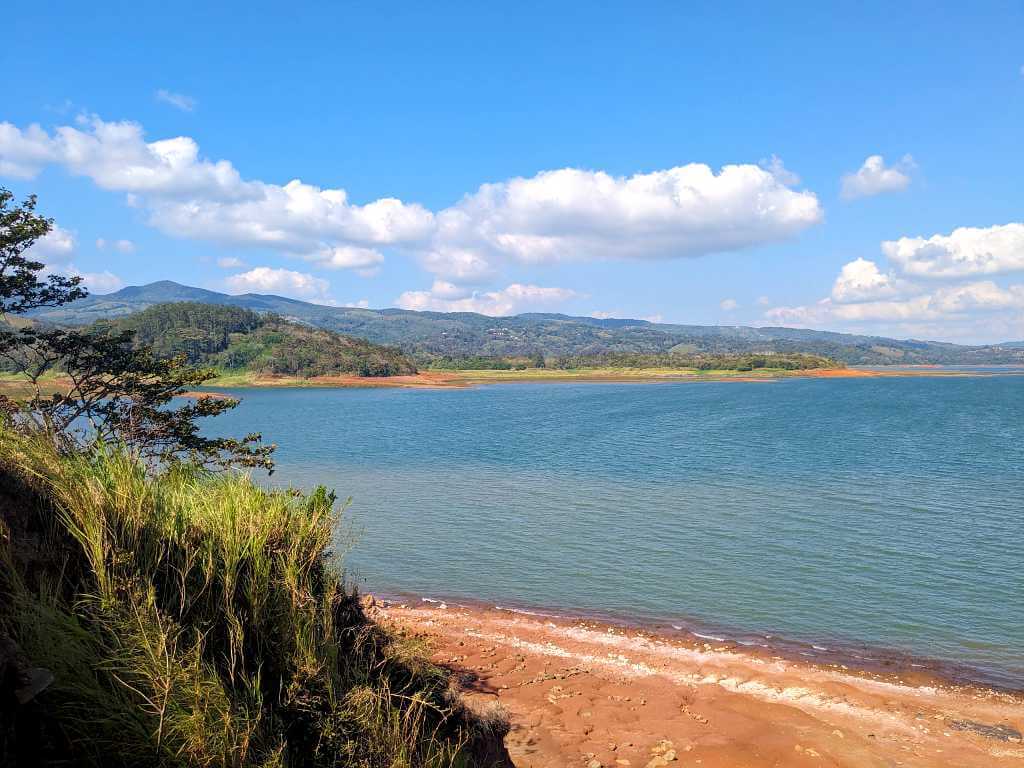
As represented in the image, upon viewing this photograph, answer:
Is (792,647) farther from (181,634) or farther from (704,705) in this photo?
(181,634)

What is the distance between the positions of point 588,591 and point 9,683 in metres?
15.8

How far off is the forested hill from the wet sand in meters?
146

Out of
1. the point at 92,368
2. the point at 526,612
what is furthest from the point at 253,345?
the point at 526,612

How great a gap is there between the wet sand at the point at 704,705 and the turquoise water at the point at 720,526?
1601mm

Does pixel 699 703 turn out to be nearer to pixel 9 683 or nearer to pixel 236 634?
pixel 236 634

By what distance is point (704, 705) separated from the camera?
11.8 metres

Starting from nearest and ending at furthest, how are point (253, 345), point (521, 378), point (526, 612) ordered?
point (526, 612), point (253, 345), point (521, 378)

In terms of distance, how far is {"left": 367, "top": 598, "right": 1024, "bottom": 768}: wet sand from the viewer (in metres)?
10.1

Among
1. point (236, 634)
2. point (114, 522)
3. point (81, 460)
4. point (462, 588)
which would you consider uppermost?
point (81, 460)

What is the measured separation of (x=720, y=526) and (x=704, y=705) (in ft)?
43.0

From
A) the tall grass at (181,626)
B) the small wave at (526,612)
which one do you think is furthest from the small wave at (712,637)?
the tall grass at (181,626)

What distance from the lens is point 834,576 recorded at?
18.8 m

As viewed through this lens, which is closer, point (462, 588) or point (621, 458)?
point (462, 588)

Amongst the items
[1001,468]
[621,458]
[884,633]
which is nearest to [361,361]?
[621,458]
